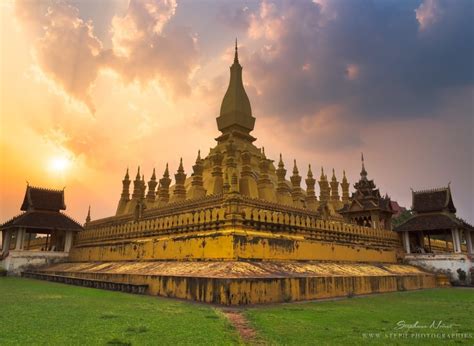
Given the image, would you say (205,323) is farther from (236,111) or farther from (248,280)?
(236,111)

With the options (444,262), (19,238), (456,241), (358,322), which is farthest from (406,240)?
(19,238)

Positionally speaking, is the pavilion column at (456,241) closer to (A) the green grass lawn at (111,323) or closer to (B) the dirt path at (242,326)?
(B) the dirt path at (242,326)

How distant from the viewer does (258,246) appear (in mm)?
12891

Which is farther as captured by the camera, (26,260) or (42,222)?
(42,222)

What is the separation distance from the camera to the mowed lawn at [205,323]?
585cm

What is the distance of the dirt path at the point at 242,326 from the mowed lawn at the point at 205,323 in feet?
0.30

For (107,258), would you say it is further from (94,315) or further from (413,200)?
(413,200)

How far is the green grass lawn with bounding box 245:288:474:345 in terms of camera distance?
611 centimetres

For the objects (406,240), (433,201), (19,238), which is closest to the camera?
(406,240)

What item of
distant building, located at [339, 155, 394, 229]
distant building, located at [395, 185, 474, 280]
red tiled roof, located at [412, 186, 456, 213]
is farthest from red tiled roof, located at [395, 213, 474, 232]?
distant building, located at [339, 155, 394, 229]

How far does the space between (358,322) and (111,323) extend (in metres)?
5.09

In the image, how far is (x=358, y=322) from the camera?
7621 millimetres

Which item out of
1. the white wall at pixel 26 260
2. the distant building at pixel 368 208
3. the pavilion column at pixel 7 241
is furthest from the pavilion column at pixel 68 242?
the distant building at pixel 368 208

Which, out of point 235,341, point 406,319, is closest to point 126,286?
point 235,341
